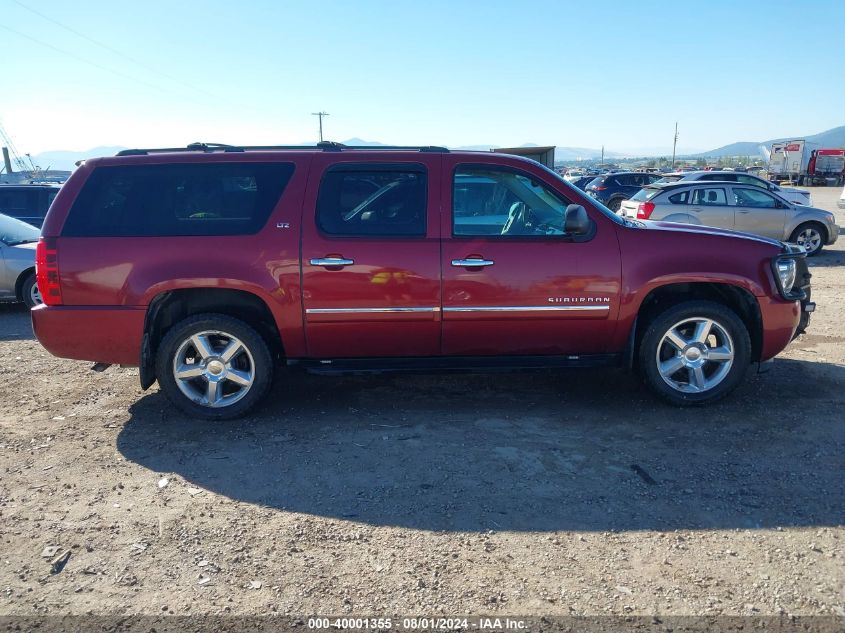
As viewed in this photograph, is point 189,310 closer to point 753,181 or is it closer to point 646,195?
point 646,195

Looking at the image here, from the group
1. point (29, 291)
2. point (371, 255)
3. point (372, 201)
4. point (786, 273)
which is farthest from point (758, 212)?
point (29, 291)

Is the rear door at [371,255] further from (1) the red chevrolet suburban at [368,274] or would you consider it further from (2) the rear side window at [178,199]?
(2) the rear side window at [178,199]

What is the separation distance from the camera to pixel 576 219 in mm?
4332

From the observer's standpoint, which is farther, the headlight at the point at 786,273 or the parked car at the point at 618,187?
the parked car at the point at 618,187

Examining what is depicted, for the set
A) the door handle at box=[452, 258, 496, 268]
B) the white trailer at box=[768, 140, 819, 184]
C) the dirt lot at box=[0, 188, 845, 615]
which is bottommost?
the dirt lot at box=[0, 188, 845, 615]

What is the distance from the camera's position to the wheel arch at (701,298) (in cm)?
476

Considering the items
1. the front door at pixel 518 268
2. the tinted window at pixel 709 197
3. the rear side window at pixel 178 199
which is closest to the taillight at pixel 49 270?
the rear side window at pixel 178 199

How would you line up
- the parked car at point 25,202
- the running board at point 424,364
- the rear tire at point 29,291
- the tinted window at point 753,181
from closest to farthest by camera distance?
the running board at point 424,364 → the rear tire at point 29,291 → the parked car at point 25,202 → the tinted window at point 753,181

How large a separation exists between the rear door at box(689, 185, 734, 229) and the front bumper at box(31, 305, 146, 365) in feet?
36.6

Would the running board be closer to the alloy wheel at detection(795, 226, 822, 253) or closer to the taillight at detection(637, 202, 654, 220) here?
the taillight at detection(637, 202, 654, 220)

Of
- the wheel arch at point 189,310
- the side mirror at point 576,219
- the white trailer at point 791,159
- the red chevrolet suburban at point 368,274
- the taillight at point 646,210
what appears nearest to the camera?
the side mirror at point 576,219

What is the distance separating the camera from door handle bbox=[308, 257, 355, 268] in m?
4.43

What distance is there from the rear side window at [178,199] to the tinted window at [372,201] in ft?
1.19

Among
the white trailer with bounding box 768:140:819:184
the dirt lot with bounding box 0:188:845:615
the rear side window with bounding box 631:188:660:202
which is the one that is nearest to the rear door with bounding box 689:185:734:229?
the rear side window with bounding box 631:188:660:202
